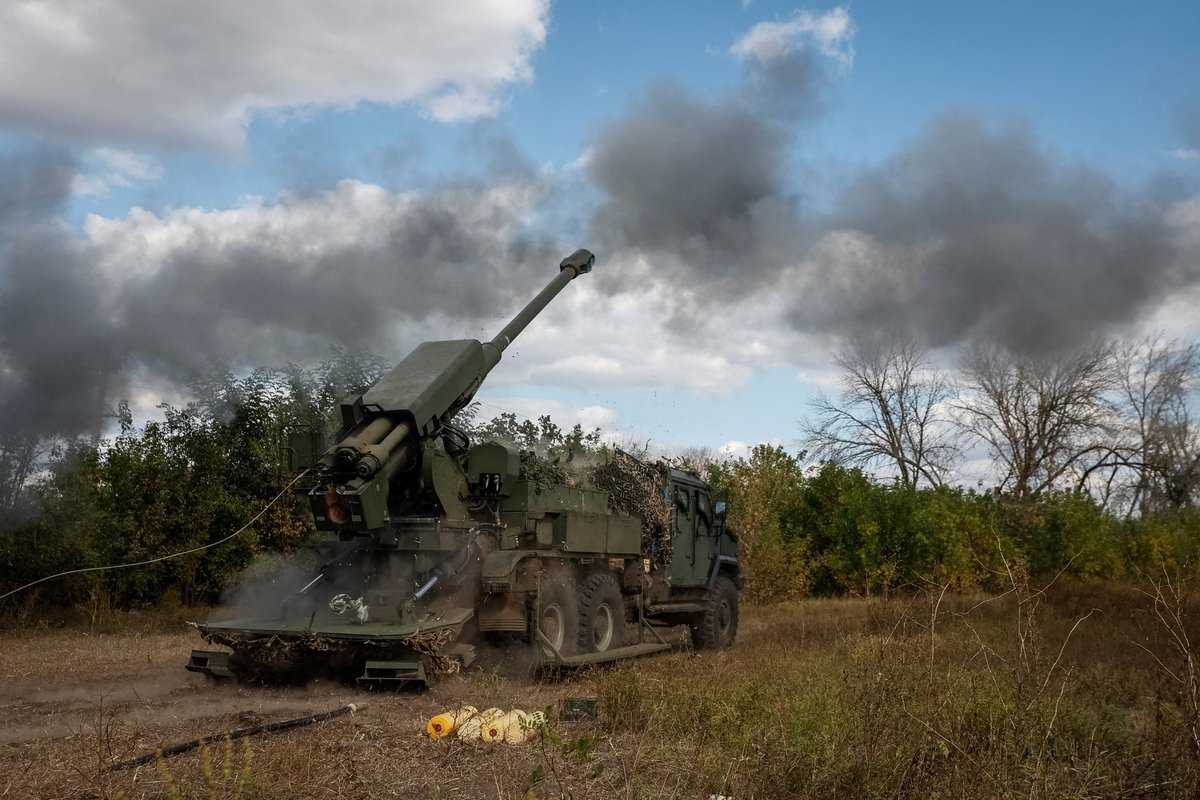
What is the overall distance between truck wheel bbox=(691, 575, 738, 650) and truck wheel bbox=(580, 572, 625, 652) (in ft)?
8.90

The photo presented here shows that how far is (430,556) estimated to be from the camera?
34.6 ft

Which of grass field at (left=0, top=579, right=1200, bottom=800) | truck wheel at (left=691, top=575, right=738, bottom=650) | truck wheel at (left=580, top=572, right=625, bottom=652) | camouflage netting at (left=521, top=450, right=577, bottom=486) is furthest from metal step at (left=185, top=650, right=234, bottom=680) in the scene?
truck wheel at (left=691, top=575, right=738, bottom=650)

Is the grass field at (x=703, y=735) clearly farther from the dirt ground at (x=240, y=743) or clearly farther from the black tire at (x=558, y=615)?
the black tire at (x=558, y=615)

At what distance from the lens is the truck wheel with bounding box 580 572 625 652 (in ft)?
38.2

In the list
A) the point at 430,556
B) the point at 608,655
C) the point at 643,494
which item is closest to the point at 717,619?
the point at 643,494

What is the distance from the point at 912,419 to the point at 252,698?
1335 inches

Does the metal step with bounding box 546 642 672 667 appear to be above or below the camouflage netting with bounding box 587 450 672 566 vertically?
below

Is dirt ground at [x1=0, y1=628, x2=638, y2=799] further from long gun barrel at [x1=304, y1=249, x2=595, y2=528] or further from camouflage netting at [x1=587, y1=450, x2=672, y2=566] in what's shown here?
camouflage netting at [x1=587, y1=450, x2=672, y2=566]

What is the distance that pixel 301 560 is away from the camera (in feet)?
37.9

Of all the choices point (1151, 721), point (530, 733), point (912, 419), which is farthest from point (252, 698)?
point (912, 419)

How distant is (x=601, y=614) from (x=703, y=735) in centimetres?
540

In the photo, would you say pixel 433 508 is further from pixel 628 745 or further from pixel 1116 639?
pixel 1116 639

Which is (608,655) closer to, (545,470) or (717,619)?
(545,470)

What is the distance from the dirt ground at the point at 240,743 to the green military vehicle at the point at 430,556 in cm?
36
